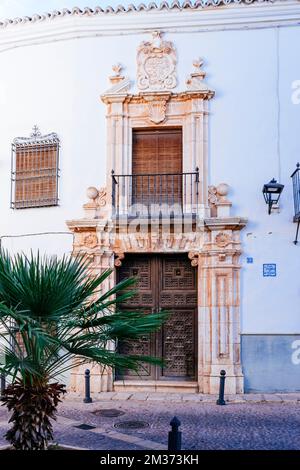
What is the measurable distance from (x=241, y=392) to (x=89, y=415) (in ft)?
9.58

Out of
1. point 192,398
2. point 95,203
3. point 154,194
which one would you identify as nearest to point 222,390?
point 192,398

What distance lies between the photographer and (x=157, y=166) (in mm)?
10586

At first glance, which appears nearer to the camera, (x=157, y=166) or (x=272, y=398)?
(x=272, y=398)

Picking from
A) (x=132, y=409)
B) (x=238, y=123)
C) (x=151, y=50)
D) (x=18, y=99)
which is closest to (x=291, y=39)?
(x=238, y=123)

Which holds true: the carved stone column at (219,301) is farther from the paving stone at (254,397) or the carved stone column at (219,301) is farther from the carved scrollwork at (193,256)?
the paving stone at (254,397)

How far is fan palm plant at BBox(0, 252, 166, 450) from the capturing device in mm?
4449

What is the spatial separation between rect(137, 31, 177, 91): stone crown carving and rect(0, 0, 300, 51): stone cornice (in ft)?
1.16

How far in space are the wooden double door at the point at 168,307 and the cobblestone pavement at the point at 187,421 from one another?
2.31ft

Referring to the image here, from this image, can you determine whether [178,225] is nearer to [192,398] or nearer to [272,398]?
[192,398]

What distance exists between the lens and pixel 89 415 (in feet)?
26.9

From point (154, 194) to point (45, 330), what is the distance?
628 cm

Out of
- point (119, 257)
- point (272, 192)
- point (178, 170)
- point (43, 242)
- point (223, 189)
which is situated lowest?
point (119, 257)

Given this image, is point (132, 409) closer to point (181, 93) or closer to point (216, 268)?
point (216, 268)


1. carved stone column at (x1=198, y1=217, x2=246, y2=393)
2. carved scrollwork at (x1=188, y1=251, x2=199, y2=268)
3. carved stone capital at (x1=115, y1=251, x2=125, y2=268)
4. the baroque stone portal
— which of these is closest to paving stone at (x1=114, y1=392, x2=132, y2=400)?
the baroque stone portal
